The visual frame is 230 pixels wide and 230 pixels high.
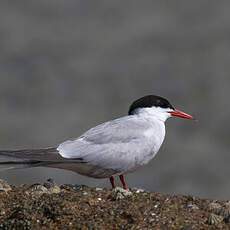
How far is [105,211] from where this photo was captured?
7.66m

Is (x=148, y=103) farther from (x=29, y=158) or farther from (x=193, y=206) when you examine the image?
(x=193, y=206)

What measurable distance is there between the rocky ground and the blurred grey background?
8.47 metres

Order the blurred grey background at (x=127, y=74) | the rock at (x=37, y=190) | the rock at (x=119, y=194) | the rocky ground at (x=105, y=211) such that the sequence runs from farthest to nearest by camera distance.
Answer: the blurred grey background at (x=127, y=74), the rock at (x=37, y=190), the rock at (x=119, y=194), the rocky ground at (x=105, y=211)

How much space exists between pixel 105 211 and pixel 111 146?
1.88 m

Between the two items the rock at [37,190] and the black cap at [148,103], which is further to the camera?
the black cap at [148,103]

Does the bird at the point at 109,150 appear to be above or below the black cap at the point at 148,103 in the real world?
below

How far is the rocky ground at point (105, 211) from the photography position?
7.48 meters

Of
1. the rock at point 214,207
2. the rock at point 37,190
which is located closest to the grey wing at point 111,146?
the rock at point 37,190

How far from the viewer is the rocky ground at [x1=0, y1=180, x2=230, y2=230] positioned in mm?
7480

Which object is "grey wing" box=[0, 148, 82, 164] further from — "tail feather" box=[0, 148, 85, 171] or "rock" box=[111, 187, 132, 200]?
"rock" box=[111, 187, 132, 200]

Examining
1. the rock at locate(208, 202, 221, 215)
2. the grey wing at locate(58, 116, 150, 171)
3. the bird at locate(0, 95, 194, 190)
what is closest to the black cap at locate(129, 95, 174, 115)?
the bird at locate(0, 95, 194, 190)

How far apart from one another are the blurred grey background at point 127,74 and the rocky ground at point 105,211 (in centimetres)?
847

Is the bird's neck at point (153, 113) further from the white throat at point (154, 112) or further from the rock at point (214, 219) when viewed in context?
the rock at point (214, 219)

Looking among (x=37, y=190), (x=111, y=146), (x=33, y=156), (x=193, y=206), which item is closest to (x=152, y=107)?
(x=111, y=146)
